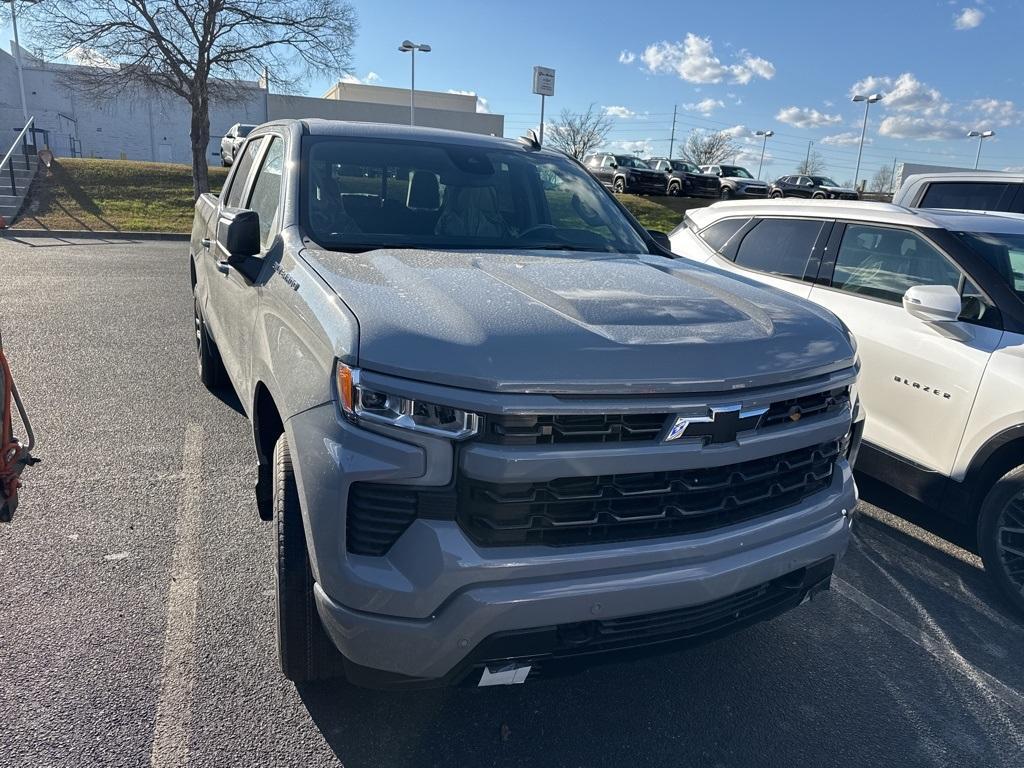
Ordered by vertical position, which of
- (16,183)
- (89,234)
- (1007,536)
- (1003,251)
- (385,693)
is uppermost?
(1003,251)

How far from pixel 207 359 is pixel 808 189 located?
31.5 meters

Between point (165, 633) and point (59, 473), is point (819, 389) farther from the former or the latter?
point (59, 473)

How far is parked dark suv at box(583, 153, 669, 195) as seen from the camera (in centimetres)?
2919

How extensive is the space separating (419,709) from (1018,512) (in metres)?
2.77

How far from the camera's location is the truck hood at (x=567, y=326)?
6.34 ft

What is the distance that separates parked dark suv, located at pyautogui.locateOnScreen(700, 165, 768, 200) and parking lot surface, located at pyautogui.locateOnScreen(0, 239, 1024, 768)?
28.3m

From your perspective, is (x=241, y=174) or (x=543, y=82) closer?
(x=241, y=174)

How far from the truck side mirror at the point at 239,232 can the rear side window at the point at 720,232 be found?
11.9 feet

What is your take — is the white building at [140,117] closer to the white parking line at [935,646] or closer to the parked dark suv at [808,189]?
the parked dark suv at [808,189]

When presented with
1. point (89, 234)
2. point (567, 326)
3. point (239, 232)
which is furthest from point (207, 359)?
point (89, 234)

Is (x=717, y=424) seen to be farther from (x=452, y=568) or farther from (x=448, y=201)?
(x=448, y=201)

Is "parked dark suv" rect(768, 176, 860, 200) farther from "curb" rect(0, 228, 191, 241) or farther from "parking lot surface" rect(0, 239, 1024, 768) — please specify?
"parking lot surface" rect(0, 239, 1024, 768)

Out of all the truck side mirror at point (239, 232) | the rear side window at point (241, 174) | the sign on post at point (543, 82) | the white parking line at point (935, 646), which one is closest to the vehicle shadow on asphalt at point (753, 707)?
the white parking line at point (935, 646)

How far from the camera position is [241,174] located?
4.49 metres
